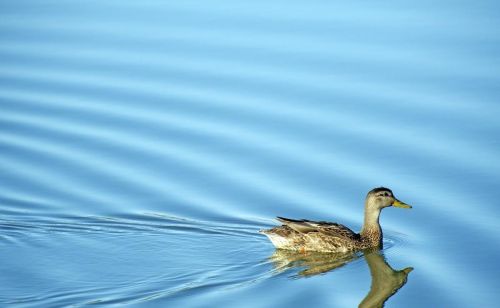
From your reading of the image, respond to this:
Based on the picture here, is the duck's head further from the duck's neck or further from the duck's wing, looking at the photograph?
the duck's wing

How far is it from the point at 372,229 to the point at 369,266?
0.83 meters

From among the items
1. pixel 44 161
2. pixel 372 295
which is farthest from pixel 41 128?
pixel 372 295

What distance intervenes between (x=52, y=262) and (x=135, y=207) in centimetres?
212

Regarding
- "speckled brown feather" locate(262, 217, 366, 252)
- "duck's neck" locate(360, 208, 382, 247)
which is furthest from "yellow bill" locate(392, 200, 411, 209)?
"speckled brown feather" locate(262, 217, 366, 252)

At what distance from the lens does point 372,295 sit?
12.5 meters

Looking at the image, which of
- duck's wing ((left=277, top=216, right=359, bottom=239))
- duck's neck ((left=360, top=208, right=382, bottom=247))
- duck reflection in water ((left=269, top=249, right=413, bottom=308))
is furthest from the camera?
duck's neck ((left=360, top=208, right=382, bottom=247))

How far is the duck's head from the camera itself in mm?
14492

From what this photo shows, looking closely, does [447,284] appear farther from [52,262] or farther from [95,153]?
[95,153]

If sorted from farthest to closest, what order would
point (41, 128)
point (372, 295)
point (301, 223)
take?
point (41, 128) → point (301, 223) → point (372, 295)

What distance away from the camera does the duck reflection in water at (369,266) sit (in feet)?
41.2

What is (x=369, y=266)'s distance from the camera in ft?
45.4

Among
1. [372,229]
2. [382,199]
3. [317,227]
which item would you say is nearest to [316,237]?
[317,227]

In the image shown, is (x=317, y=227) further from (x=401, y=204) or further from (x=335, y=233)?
(x=401, y=204)

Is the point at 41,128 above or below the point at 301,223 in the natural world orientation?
above
